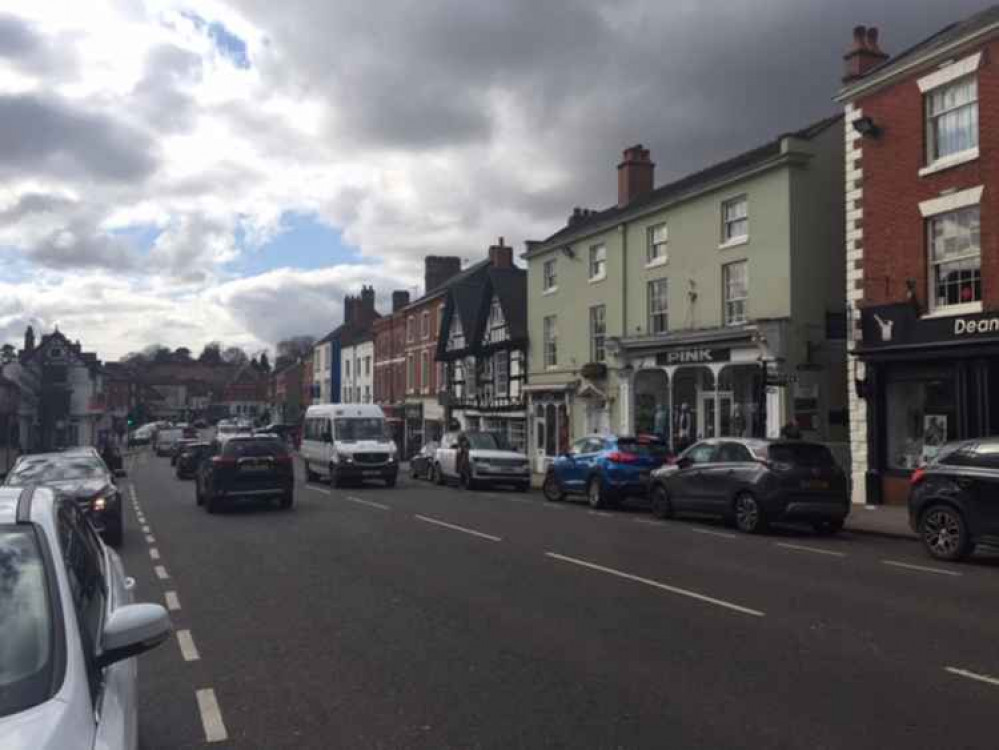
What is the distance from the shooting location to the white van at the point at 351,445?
89.0ft

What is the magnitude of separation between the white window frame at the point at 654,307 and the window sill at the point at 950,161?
9.55m

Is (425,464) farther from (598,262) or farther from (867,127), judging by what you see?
(867,127)

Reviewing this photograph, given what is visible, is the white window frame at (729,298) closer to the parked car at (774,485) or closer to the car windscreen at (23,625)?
the parked car at (774,485)

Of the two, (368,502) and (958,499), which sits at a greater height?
(958,499)

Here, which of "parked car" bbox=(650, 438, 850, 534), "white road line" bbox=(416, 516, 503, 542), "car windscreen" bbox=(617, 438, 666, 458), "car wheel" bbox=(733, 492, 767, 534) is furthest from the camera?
"car windscreen" bbox=(617, 438, 666, 458)

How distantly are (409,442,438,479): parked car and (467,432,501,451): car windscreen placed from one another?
264cm

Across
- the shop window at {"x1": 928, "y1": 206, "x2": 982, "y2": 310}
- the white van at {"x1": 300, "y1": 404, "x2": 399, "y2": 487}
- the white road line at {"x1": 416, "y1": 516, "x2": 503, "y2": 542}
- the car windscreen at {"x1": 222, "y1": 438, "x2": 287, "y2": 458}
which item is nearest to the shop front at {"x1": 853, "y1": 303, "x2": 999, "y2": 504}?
the shop window at {"x1": 928, "y1": 206, "x2": 982, "y2": 310}

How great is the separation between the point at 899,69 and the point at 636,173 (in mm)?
13817

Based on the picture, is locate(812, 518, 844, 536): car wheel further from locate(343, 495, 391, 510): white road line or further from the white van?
the white van

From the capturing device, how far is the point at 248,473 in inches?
778

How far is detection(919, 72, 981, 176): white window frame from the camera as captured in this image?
18.1 m

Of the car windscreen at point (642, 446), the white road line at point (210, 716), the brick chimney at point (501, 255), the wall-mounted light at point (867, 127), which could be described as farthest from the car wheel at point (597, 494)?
the brick chimney at point (501, 255)

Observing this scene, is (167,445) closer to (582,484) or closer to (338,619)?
(582,484)

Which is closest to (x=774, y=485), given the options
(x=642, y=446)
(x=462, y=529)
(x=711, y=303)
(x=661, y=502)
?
(x=661, y=502)
